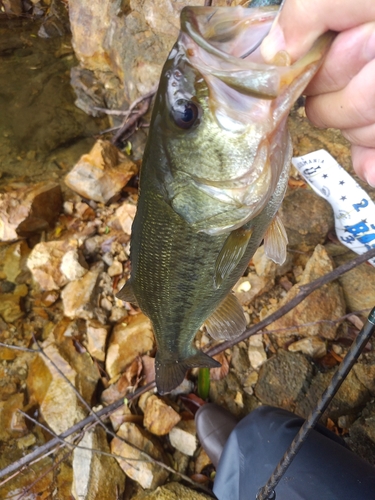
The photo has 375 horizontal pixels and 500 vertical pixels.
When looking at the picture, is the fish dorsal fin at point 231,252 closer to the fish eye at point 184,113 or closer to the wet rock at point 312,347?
the fish eye at point 184,113

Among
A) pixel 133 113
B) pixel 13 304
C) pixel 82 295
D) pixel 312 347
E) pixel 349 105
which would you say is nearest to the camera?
pixel 349 105

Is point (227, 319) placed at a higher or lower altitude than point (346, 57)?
lower

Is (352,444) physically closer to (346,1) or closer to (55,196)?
(346,1)

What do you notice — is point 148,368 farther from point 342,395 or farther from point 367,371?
point 367,371

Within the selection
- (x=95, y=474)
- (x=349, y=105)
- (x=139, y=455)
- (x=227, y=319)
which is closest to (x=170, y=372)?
(x=227, y=319)

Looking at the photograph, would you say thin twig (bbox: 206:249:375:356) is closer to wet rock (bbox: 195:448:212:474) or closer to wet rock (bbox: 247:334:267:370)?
wet rock (bbox: 247:334:267:370)

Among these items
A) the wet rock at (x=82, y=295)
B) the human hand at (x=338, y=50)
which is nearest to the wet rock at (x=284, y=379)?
the wet rock at (x=82, y=295)

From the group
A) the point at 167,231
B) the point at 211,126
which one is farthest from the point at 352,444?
the point at 211,126

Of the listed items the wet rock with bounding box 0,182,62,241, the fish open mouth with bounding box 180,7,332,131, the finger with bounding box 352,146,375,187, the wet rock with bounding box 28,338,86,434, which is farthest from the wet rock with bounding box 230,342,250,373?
the wet rock with bounding box 0,182,62,241
